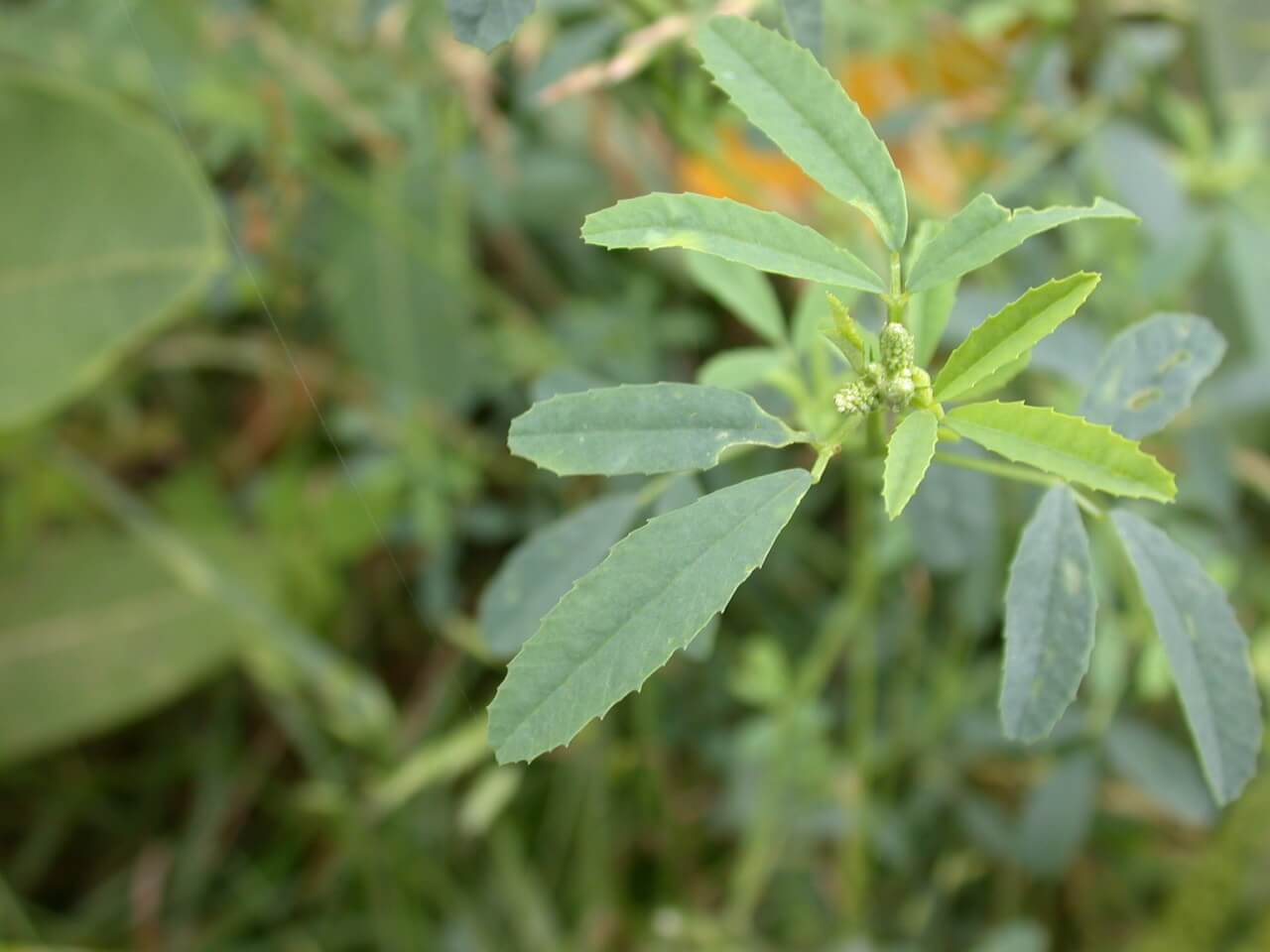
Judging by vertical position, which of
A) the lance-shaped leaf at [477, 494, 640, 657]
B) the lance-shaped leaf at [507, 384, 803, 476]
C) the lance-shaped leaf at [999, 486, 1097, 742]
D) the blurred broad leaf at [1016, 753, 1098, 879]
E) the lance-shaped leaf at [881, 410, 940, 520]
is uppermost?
the lance-shaped leaf at [881, 410, 940, 520]

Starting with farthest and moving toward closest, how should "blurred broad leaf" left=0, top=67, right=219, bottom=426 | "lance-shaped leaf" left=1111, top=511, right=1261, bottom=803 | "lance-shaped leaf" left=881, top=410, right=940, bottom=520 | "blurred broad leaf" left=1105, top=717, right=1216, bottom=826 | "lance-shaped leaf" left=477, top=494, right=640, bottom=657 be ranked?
"blurred broad leaf" left=0, top=67, right=219, bottom=426
"blurred broad leaf" left=1105, top=717, right=1216, bottom=826
"lance-shaped leaf" left=477, top=494, right=640, bottom=657
"lance-shaped leaf" left=1111, top=511, right=1261, bottom=803
"lance-shaped leaf" left=881, top=410, right=940, bottom=520

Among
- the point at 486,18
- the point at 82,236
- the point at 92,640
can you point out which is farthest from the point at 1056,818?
the point at 82,236

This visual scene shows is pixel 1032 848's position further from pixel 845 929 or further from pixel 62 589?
pixel 62 589

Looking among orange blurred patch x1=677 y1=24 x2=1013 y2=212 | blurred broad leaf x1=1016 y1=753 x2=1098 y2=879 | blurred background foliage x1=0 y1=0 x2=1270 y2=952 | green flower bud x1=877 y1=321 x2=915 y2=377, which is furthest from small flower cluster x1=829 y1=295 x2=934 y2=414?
orange blurred patch x1=677 y1=24 x2=1013 y2=212

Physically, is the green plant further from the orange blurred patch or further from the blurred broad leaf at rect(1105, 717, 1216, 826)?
the orange blurred patch

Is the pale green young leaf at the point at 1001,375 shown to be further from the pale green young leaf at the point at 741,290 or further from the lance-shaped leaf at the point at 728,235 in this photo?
the pale green young leaf at the point at 741,290

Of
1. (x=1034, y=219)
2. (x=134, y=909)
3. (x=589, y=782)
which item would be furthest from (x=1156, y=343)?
(x=134, y=909)
